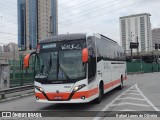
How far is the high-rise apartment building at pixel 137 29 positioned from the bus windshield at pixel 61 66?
80702mm

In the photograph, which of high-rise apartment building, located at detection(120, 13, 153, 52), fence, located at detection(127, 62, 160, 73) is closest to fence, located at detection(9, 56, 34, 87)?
fence, located at detection(127, 62, 160, 73)

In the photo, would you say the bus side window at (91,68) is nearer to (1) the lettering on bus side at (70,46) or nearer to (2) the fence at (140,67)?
(1) the lettering on bus side at (70,46)

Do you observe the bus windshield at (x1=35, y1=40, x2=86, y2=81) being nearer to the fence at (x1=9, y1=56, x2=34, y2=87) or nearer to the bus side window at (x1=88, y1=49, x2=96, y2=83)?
the bus side window at (x1=88, y1=49, x2=96, y2=83)

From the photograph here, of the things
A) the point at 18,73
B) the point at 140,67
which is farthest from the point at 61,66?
the point at 140,67

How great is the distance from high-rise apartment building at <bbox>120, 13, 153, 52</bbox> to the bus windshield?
80.7 metres

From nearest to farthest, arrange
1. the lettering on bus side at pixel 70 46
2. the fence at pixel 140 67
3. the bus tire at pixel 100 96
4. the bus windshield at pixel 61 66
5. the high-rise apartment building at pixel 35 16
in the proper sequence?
the bus windshield at pixel 61 66 → the lettering on bus side at pixel 70 46 → the bus tire at pixel 100 96 → the high-rise apartment building at pixel 35 16 → the fence at pixel 140 67

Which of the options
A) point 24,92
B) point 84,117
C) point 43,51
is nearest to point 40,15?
point 24,92

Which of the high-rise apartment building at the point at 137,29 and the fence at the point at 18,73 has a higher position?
the high-rise apartment building at the point at 137,29

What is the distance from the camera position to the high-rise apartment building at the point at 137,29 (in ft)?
307

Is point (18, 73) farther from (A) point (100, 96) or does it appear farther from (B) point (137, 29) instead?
(B) point (137, 29)

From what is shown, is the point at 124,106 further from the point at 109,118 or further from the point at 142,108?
the point at 109,118

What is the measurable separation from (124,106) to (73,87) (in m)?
2.30

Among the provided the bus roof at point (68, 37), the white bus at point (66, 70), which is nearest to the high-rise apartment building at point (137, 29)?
the bus roof at point (68, 37)

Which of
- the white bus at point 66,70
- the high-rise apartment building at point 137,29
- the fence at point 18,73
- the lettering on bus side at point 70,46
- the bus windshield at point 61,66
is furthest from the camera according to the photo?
the high-rise apartment building at point 137,29
